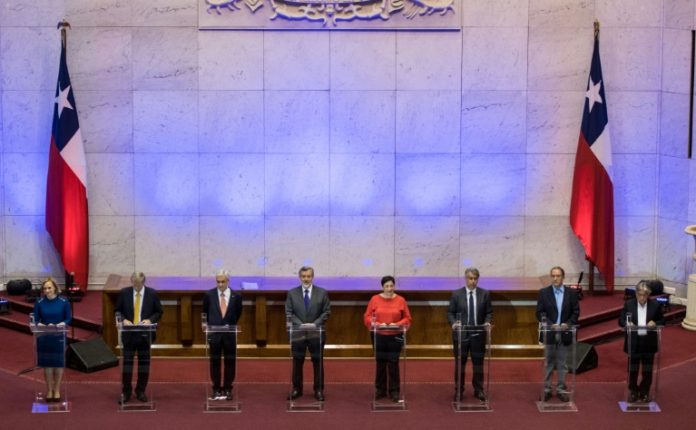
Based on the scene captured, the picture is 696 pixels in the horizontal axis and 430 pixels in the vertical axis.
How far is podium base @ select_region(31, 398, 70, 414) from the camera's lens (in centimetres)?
1088

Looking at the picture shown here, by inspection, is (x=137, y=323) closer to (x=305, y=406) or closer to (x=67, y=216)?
(x=305, y=406)

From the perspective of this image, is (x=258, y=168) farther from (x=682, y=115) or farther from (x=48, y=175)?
(x=682, y=115)

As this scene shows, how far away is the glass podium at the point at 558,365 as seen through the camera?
11000 millimetres

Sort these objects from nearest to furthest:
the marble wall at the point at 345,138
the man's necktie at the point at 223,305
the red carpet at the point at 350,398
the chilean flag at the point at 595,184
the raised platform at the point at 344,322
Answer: the red carpet at the point at 350,398 < the man's necktie at the point at 223,305 < the raised platform at the point at 344,322 < the chilean flag at the point at 595,184 < the marble wall at the point at 345,138

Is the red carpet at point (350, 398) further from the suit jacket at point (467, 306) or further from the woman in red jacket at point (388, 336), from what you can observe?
the suit jacket at point (467, 306)

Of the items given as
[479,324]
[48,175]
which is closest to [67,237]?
[48,175]

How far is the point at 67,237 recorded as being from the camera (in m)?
14.8

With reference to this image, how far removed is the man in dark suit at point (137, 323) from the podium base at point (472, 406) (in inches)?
113

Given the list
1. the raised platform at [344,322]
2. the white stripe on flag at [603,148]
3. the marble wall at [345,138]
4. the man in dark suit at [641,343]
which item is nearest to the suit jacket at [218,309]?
the raised platform at [344,322]

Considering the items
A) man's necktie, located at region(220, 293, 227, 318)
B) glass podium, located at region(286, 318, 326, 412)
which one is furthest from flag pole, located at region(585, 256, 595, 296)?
man's necktie, located at region(220, 293, 227, 318)

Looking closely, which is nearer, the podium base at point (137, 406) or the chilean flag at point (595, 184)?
the podium base at point (137, 406)

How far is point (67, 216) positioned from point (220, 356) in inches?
172

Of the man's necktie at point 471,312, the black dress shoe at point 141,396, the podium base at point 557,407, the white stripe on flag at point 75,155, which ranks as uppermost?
the white stripe on flag at point 75,155

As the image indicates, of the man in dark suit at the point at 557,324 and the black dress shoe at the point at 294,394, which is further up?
the man in dark suit at the point at 557,324
